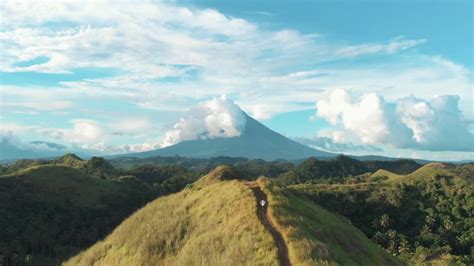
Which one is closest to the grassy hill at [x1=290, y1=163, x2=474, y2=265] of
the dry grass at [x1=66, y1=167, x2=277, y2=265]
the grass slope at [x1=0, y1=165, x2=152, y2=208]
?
the grass slope at [x1=0, y1=165, x2=152, y2=208]

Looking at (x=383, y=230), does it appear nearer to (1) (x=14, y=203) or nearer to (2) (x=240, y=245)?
(1) (x=14, y=203)

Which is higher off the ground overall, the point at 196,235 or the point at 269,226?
the point at 269,226

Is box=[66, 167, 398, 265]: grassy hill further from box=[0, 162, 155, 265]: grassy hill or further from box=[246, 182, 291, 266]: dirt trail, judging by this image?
box=[0, 162, 155, 265]: grassy hill

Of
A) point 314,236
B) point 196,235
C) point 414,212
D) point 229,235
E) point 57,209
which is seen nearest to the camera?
point 229,235

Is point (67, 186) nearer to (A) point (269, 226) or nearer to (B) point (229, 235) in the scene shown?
(B) point (229, 235)

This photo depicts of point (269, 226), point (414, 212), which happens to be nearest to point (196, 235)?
Result: point (269, 226)
